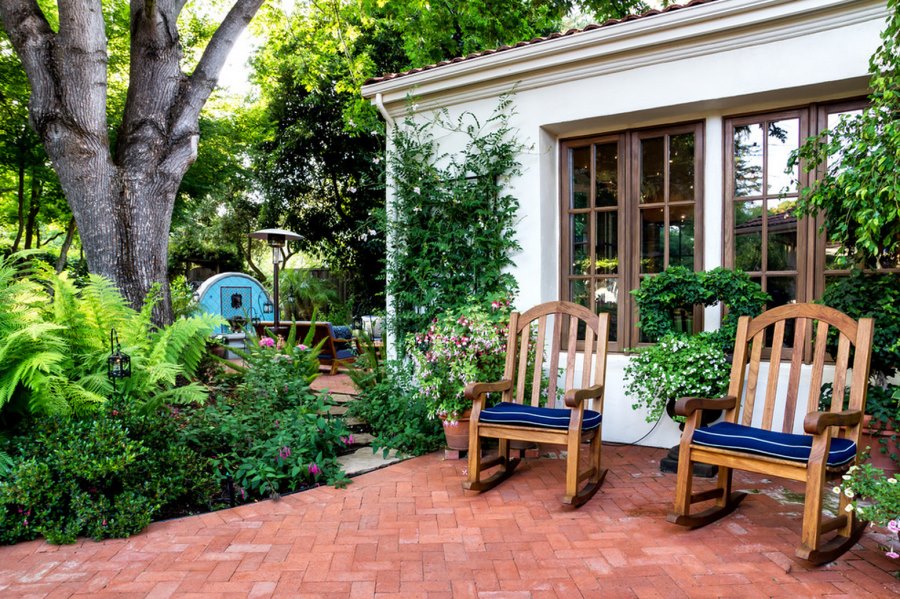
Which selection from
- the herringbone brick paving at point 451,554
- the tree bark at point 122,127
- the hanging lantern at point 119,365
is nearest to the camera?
the herringbone brick paving at point 451,554

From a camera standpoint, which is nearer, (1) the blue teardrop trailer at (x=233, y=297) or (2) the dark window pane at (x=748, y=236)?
(2) the dark window pane at (x=748, y=236)

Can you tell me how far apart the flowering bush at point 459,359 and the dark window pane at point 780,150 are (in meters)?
1.99

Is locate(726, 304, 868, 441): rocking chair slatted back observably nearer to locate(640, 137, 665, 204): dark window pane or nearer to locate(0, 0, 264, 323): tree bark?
locate(640, 137, 665, 204): dark window pane

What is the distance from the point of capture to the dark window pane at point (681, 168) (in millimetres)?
Result: 4148

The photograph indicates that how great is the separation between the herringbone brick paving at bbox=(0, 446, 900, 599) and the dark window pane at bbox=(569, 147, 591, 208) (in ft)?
7.20

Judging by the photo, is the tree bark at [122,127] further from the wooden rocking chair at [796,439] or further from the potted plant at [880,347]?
the potted plant at [880,347]

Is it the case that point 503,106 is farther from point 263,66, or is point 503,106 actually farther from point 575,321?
point 263,66

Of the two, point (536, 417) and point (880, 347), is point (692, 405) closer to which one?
point (536, 417)

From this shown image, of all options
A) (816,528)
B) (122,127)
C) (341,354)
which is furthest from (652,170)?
(341,354)

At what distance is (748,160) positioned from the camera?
13.1 feet

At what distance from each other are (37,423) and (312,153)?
1000 centimetres

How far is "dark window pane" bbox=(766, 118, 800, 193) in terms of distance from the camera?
3.87 metres

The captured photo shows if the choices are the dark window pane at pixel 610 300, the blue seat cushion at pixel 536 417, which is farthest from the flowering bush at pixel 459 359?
the dark window pane at pixel 610 300

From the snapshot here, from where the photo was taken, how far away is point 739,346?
2.98m
